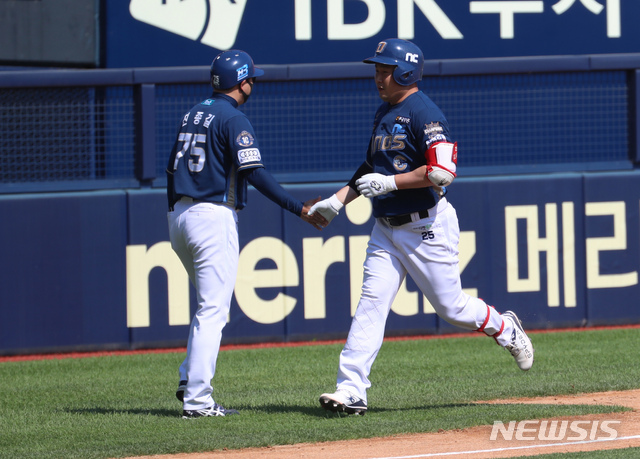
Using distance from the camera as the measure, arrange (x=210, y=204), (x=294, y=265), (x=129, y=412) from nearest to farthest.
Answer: (x=210, y=204)
(x=129, y=412)
(x=294, y=265)

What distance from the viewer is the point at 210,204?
5254mm

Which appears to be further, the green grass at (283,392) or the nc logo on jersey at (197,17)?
the nc logo on jersey at (197,17)

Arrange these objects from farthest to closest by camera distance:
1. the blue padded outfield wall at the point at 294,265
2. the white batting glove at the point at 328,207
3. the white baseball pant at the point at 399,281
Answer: the blue padded outfield wall at the point at 294,265, the white batting glove at the point at 328,207, the white baseball pant at the point at 399,281

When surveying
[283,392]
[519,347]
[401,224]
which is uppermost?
[401,224]

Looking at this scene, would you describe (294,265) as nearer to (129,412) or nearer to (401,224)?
(129,412)

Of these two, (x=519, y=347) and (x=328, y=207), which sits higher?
(x=328, y=207)

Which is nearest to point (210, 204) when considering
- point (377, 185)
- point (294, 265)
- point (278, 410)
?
point (377, 185)

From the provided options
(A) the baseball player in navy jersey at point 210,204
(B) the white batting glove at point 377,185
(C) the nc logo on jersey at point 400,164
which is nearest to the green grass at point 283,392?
(A) the baseball player in navy jersey at point 210,204

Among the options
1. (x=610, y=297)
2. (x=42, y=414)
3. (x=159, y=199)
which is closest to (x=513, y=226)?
(x=610, y=297)

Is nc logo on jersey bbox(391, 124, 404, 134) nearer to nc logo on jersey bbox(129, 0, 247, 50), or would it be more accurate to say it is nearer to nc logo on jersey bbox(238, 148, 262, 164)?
nc logo on jersey bbox(238, 148, 262, 164)

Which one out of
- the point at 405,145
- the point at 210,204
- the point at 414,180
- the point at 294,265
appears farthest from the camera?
the point at 294,265

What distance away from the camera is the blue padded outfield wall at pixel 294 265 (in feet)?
27.1

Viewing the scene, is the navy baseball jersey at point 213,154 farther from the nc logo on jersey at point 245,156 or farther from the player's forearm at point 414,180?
the player's forearm at point 414,180

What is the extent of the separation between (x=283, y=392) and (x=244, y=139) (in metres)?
1.77
